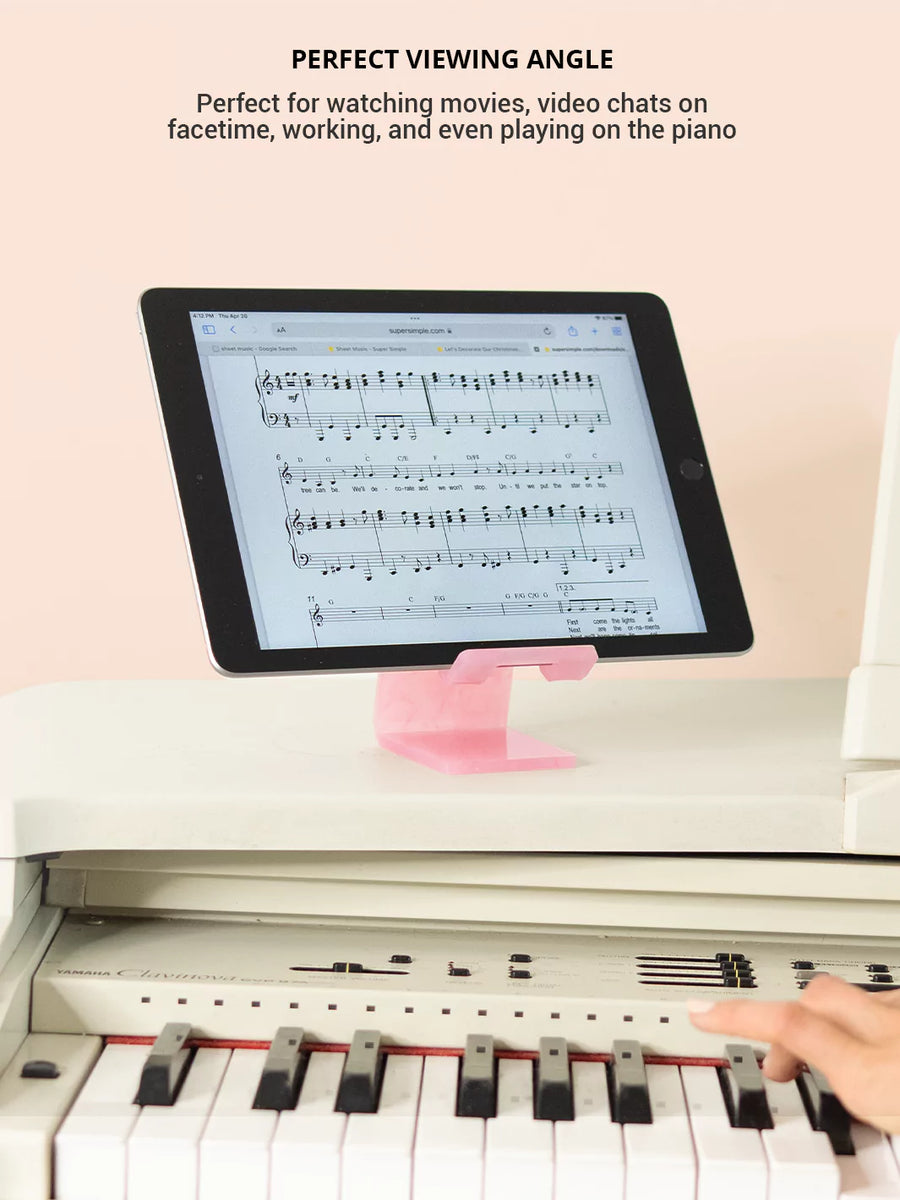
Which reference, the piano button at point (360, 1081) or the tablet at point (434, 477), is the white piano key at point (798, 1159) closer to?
the piano button at point (360, 1081)

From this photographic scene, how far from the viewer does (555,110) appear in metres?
2.04

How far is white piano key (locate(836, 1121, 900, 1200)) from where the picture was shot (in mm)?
889

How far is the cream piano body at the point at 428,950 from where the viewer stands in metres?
0.90

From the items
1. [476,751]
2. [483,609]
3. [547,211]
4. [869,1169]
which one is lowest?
[869,1169]

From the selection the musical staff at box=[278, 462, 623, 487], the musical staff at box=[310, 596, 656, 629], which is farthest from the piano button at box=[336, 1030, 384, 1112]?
the musical staff at box=[278, 462, 623, 487]

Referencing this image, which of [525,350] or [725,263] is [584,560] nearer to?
[525,350]

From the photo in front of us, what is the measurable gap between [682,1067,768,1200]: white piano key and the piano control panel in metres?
0.06

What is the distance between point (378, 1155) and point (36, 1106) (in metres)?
0.22

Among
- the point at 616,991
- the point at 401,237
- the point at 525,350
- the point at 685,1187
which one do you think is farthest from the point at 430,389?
the point at 401,237

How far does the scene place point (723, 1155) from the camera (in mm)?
903

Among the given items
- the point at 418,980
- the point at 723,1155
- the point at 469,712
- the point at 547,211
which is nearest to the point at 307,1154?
the point at 418,980

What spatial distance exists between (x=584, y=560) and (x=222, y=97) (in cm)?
119

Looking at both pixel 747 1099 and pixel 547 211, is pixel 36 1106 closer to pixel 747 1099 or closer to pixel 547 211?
pixel 747 1099

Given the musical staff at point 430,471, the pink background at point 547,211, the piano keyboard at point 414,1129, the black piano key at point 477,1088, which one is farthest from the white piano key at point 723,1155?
the pink background at point 547,211
